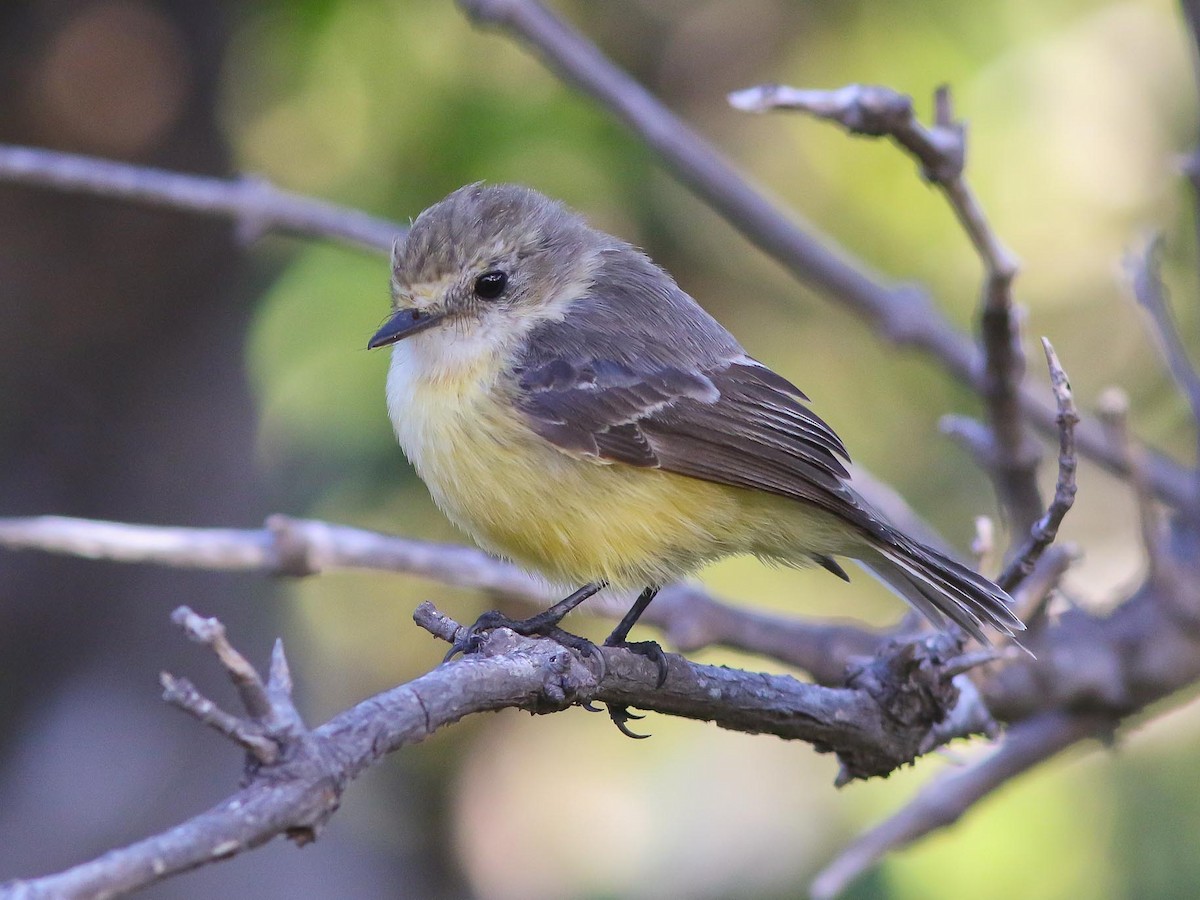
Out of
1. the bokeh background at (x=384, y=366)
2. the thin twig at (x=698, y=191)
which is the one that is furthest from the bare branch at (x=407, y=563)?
the bokeh background at (x=384, y=366)

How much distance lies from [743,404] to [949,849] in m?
2.40

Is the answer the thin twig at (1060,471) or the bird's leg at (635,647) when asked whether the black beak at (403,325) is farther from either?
the thin twig at (1060,471)

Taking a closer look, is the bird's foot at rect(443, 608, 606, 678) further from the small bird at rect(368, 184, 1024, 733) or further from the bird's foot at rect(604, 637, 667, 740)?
the bird's foot at rect(604, 637, 667, 740)

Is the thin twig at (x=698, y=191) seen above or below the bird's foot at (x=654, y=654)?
above

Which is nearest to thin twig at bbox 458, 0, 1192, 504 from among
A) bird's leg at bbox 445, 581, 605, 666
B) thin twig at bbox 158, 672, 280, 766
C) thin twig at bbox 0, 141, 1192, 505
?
thin twig at bbox 0, 141, 1192, 505

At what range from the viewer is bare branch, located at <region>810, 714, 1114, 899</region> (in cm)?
345

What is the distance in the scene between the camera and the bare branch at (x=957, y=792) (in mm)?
3451

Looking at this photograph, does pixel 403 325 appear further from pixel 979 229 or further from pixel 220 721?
pixel 220 721

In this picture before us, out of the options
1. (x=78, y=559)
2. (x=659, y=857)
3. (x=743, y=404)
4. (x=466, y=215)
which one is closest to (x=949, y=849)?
(x=659, y=857)

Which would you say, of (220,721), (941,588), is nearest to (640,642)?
(941,588)

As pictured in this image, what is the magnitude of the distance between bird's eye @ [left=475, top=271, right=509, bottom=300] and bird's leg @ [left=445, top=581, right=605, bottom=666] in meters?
0.92

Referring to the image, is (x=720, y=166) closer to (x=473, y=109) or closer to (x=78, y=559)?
(x=473, y=109)

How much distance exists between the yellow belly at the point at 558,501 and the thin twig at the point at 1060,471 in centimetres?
94

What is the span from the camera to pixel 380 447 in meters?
5.42
